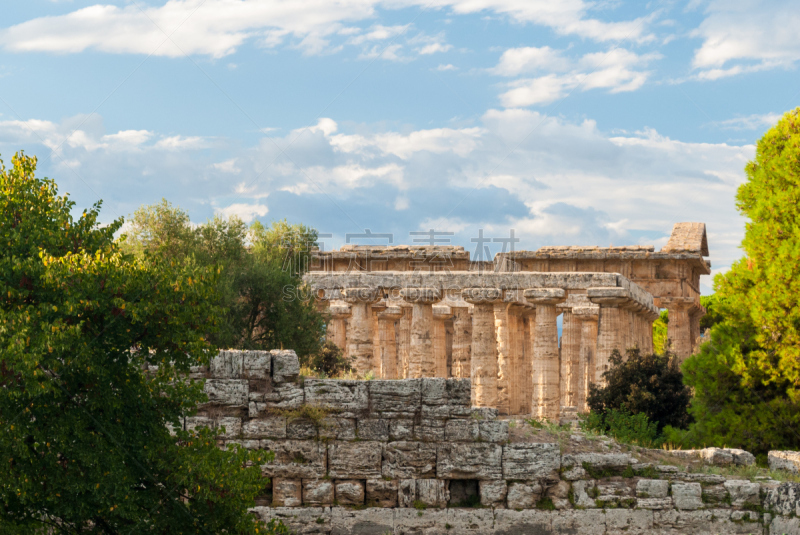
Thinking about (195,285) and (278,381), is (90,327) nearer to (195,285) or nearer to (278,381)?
(195,285)

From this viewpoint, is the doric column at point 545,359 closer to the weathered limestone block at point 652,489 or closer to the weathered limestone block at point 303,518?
the weathered limestone block at point 652,489

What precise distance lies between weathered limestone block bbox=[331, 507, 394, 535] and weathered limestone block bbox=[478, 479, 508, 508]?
1.75 m

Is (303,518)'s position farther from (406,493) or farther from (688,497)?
(688,497)

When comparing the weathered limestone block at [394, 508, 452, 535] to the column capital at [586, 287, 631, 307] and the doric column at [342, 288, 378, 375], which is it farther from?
the column capital at [586, 287, 631, 307]

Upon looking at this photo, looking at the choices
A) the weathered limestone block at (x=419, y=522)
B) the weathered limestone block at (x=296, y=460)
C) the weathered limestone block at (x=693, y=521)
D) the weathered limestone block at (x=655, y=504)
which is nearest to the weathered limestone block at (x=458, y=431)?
the weathered limestone block at (x=419, y=522)

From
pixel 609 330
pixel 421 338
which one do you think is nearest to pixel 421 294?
pixel 421 338

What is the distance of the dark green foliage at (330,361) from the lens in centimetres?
2440

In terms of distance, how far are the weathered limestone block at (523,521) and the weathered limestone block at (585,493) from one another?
47 cm

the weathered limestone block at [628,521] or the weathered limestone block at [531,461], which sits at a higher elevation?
the weathered limestone block at [531,461]

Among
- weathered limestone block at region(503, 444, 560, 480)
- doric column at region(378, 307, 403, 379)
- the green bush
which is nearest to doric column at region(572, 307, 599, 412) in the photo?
doric column at region(378, 307, 403, 379)

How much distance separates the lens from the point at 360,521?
15.5 m

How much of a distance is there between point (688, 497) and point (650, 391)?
8.15m

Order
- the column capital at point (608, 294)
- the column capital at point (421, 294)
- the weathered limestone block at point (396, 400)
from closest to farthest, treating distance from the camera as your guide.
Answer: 1. the weathered limestone block at point (396, 400)
2. the column capital at point (608, 294)
3. the column capital at point (421, 294)

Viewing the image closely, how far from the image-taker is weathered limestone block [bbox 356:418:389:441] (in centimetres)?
1572
